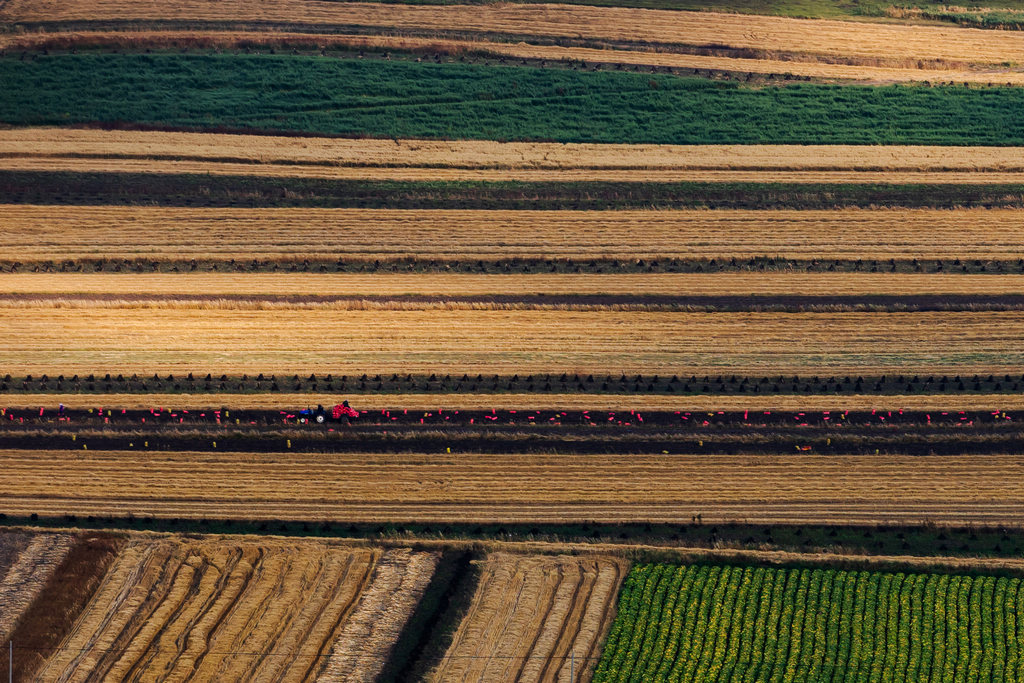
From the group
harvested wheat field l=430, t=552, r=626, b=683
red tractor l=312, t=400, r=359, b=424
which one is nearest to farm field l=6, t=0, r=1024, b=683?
harvested wheat field l=430, t=552, r=626, b=683

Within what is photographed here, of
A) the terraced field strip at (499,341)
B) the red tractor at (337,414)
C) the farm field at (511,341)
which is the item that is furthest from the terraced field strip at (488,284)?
the red tractor at (337,414)

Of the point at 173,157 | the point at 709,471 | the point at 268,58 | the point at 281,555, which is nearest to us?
the point at 281,555

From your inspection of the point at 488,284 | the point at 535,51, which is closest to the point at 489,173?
the point at 488,284

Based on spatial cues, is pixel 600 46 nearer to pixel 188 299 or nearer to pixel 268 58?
pixel 268 58

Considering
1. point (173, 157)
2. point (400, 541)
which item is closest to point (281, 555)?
point (400, 541)

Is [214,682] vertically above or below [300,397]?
below

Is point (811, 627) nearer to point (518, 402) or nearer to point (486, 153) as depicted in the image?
point (518, 402)

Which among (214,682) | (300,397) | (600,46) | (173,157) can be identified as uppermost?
(600,46)
